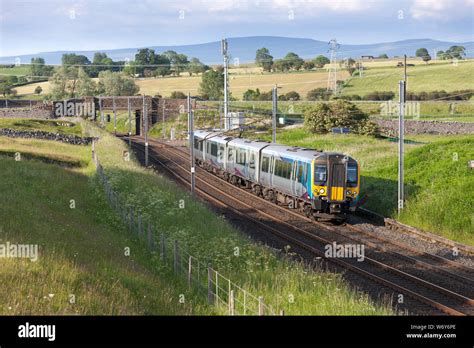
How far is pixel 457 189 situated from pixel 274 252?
12.6 meters

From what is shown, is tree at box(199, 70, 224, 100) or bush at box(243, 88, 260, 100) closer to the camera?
bush at box(243, 88, 260, 100)

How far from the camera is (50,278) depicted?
1495 cm

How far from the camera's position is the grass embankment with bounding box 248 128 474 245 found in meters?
29.6

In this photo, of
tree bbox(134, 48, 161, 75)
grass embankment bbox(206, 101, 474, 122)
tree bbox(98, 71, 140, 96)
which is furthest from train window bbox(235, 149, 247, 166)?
tree bbox(134, 48, 161, 75)

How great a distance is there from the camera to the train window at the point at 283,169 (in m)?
34.9

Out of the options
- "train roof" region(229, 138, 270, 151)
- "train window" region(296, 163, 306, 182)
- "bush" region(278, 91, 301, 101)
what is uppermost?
"bush" region(278, 91, 301, 101)

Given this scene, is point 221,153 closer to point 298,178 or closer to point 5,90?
point 298,178

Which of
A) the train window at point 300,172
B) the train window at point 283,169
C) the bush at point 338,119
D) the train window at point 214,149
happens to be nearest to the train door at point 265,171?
the train window at point 283,169

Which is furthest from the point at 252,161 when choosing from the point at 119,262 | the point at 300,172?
the point at 119,262

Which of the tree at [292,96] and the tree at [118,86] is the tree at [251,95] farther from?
the tree at [118,86]

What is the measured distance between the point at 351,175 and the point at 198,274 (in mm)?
15580

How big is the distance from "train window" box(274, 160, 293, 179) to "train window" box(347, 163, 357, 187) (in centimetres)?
365

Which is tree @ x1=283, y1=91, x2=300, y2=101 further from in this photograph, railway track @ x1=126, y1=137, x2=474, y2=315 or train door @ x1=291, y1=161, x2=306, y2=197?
train door @ x1=291, y1=161, x2=306, y2=197
